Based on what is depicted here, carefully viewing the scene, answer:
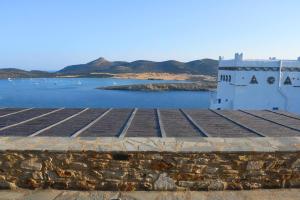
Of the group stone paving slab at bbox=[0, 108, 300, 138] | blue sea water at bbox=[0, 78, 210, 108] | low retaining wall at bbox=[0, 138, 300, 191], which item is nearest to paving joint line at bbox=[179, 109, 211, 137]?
stone paving slab at bbox=[0, 108, 300, 138]

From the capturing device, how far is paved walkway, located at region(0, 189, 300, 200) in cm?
529

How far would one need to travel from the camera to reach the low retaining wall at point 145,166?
5.46 meters

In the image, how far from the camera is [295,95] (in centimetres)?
3122

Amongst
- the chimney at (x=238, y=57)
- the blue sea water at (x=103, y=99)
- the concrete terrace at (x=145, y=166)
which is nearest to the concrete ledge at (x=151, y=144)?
the concrete terrace at (x=145, y=166)

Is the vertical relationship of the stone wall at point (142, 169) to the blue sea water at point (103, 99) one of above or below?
above

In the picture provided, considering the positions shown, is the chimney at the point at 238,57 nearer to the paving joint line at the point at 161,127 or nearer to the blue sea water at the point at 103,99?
the paving joint line at the point at 161,127

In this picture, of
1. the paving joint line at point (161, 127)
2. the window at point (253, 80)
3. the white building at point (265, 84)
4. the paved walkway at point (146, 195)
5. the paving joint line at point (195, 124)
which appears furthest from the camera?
the window at point (253, 80)

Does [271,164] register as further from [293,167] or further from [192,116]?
[192,116]

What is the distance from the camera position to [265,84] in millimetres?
31094

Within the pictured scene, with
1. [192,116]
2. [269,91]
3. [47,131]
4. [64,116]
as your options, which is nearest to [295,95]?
[269,91]

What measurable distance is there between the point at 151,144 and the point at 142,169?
45cm

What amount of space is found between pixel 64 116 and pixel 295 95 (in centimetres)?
2681

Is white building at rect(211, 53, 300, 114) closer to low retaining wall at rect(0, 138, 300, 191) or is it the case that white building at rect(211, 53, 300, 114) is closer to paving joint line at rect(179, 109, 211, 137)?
paving joint line at rect(179, 109, 211, 137)

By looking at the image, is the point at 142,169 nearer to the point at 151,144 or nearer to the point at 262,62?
the point at 151,144
